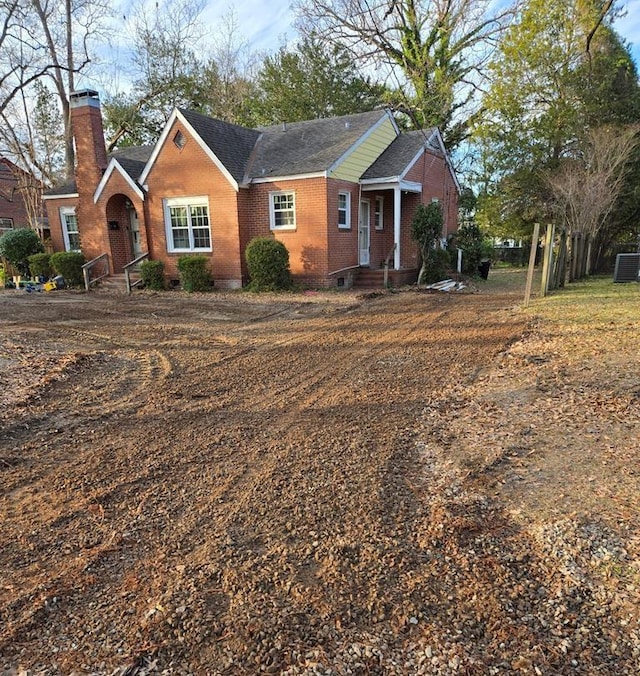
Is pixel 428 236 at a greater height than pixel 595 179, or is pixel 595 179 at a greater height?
pixel 595 179

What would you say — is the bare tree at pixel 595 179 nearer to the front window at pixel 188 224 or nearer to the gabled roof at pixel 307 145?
the gabled roof at pixel 307 145

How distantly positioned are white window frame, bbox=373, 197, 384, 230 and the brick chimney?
33.7 ft

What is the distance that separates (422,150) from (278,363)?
13.5 meters

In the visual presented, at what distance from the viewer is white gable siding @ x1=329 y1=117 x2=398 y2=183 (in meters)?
15.2

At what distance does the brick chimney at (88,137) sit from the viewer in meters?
17.6

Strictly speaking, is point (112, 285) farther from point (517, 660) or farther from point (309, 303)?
point (517, 660)

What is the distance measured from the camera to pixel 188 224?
1652cm

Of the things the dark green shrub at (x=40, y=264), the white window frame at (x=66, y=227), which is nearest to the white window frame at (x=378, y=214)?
the white window frame at (x=66, y=227)

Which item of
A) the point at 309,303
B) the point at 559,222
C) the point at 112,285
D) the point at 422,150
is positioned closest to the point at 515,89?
the point at 559,222

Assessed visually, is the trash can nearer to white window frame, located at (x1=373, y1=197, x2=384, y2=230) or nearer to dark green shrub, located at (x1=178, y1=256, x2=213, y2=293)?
white window frame, located at (x1=373, y1=197, x2=384, y2=230)

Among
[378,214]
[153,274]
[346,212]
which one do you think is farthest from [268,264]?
[378,214]

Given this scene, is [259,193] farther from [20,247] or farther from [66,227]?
[20,247]

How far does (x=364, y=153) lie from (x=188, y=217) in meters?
6.45

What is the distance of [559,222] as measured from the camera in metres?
21.7
